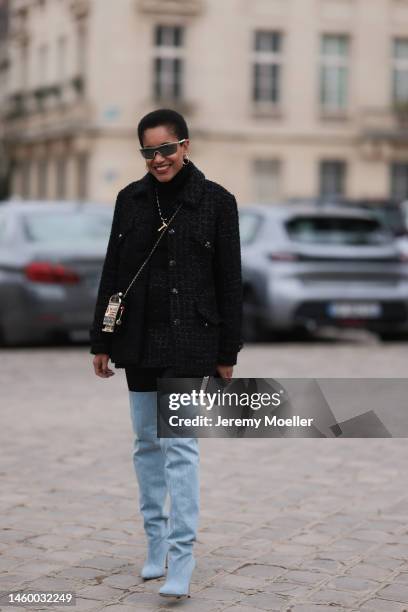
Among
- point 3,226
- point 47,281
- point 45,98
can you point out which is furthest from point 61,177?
point 47,281

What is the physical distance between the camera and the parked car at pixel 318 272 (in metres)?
15.2

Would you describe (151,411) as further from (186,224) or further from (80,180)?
(80,180)

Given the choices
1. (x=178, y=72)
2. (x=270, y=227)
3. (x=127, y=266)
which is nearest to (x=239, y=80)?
(x=178, y=72)

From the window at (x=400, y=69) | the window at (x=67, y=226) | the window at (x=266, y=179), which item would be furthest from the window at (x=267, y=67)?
the window at (x=67, y=226)

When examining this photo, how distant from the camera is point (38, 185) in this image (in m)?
52.2

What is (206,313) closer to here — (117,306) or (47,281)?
(117,306)

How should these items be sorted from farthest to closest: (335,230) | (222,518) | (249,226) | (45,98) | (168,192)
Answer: (45,98), (249,226), (335,230), (222,518), (168,192)

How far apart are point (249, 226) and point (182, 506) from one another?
10.9 meters

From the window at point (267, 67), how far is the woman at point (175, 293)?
42.2 metres

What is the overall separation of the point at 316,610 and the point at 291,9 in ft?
142

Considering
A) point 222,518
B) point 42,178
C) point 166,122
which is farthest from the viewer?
point 42,178

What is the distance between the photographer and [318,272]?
15219 mm

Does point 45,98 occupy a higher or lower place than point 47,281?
higher

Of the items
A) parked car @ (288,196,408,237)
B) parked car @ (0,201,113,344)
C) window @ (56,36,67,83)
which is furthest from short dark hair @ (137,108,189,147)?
window @ (56,36,67,83)
